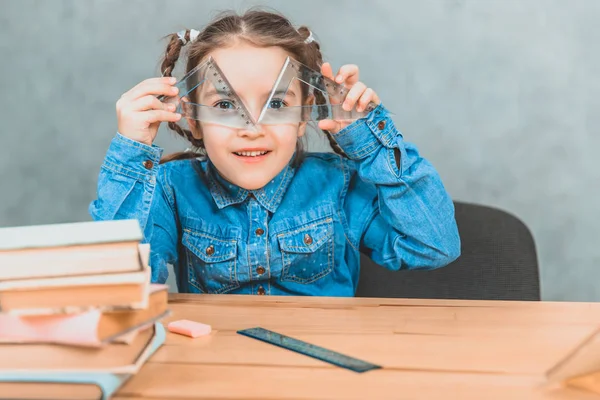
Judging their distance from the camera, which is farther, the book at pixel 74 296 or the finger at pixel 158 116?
the finger at pixel 158 116

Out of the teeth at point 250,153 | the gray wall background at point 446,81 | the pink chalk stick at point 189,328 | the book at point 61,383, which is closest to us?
the book at point 61,383

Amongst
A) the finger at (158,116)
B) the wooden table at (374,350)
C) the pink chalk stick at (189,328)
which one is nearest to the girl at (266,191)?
the finger at (158,116)

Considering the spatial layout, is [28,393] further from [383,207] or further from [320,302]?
[383,207]

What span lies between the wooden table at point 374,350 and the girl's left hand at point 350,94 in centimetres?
34

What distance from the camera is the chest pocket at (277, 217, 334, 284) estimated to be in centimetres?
140

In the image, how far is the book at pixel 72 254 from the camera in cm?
73

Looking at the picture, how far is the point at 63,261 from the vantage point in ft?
2.41

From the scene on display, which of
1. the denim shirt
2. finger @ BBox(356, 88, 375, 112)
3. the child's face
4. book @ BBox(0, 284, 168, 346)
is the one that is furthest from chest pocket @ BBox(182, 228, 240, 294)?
book @ BBox(0, 284, 168, 346)

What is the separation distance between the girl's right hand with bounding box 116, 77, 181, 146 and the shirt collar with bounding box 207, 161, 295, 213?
0.72 ft

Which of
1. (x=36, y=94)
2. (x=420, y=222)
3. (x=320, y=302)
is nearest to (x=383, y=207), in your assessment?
(x=420, y=222)

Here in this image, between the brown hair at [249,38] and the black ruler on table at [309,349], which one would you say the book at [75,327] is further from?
the brown hair at [249,38]

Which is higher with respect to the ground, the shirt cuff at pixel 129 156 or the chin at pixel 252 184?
the shirt cuff at pixel 129 156

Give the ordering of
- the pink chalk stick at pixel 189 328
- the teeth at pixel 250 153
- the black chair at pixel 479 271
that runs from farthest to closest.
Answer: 1. the black chair at pixel 479 271
2. the teeth at pixel 250 153
3. the pink chalk stick at pixel 189 328

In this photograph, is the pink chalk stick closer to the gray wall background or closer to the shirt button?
the shirt button
